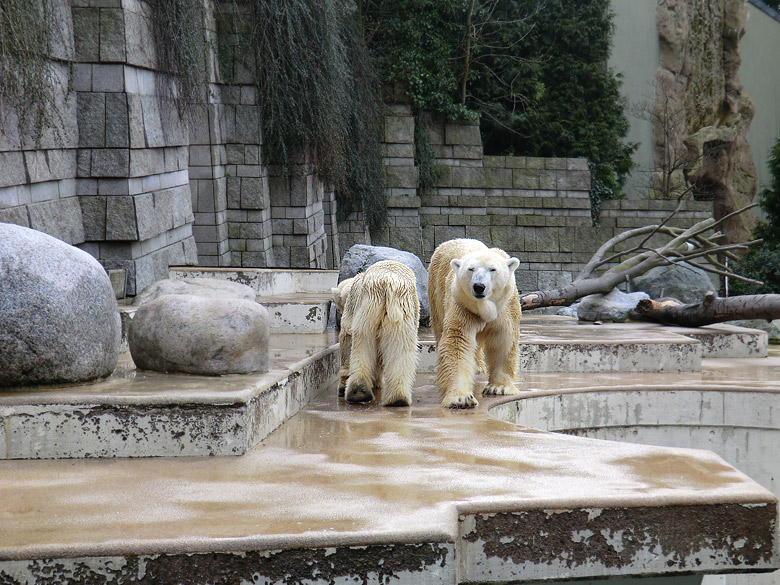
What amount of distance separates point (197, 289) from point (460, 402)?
196 centimetres

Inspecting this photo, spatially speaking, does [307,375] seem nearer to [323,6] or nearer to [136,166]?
[136,166]

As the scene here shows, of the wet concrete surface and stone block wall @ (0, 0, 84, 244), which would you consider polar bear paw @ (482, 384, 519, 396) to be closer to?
the wet concrete surface

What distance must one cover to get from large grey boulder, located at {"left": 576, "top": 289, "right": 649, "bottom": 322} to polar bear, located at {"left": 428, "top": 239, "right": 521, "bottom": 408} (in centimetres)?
468

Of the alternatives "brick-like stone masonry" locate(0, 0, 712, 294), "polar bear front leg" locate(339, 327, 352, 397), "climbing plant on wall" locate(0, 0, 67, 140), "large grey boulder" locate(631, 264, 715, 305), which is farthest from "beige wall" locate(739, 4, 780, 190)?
"climbing plant on wall" locate(0, 0, 67, 140)

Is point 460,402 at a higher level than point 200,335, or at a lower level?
lower

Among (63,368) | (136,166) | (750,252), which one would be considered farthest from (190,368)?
(750,252)

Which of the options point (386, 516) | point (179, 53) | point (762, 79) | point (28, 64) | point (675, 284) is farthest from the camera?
point (762, 79)

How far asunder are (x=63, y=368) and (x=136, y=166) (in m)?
2.99

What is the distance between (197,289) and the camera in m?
5.19

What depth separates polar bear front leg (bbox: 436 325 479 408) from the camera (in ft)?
14.1

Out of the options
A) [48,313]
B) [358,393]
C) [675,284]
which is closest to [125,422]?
[48,313]

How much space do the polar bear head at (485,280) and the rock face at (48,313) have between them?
5.82 feet

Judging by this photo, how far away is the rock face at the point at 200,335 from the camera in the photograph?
3.69 meters

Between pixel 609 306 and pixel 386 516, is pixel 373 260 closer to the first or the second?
pixel 609 306
